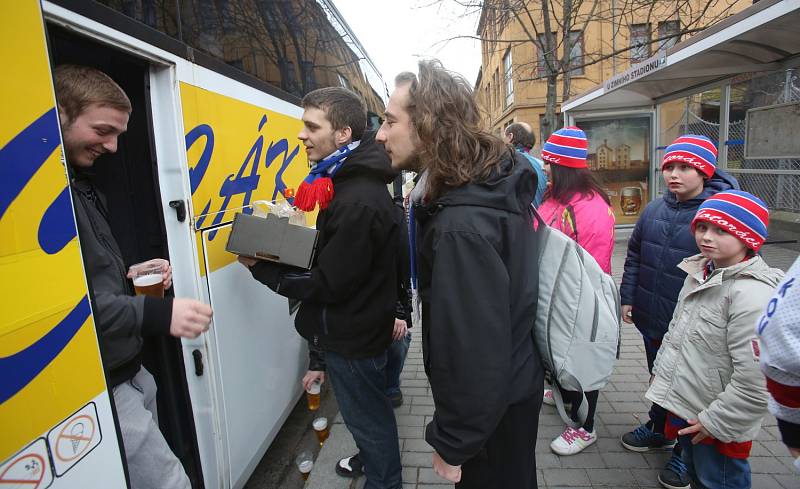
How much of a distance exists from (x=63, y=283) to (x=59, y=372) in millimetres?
242

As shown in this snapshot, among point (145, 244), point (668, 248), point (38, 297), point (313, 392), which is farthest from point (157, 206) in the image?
point (668, 248)

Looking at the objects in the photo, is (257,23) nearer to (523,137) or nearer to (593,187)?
(593,187)

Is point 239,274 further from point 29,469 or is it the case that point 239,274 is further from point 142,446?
point 29,469

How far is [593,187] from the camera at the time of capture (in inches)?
113

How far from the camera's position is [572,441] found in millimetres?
2977

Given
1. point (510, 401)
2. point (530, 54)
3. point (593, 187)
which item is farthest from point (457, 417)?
point (530, 54)

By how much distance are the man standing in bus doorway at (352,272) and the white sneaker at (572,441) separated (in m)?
1.12

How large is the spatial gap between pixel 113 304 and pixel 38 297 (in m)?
0.32

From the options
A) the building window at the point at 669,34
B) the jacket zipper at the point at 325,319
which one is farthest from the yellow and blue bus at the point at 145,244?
the building window at the point at 669,34

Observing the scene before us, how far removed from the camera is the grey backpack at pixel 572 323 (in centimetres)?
158

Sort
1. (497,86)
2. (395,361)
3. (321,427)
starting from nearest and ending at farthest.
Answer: (321,427) < (395,361) < (497,86)

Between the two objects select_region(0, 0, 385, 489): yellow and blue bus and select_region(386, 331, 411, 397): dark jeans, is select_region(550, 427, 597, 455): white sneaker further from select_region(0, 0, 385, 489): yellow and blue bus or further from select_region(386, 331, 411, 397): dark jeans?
select_region(0, 0, 385, 489): yellow and blue bus

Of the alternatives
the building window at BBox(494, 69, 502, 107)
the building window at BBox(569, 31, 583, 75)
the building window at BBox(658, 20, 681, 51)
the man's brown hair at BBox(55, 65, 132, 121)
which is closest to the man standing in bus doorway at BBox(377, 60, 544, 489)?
the man's brown hair at BBox(55, 65, 132, 121)

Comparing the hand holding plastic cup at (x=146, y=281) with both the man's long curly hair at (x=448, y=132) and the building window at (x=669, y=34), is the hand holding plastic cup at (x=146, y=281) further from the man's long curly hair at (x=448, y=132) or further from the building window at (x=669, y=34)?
the building window at (x=669, y=34)
